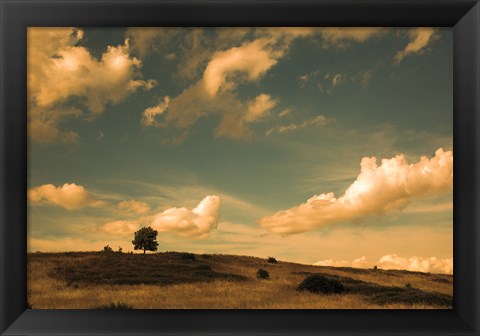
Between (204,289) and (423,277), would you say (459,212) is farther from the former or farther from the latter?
(204,289)

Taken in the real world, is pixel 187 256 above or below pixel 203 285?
above

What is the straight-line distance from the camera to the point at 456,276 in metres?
4.67

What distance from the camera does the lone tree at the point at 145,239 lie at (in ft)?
16.7

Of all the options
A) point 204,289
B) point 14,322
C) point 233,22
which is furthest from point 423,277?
point 14,322

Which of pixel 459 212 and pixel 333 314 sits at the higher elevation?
pixel 459 212

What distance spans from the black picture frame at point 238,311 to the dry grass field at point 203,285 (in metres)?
0.13

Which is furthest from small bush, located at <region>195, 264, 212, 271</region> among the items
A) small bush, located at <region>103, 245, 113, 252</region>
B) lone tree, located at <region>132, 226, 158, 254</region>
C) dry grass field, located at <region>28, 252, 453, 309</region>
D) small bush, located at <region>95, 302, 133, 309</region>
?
small bush, located at <region>103, 245, 113, 252</region>

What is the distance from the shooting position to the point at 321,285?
4.97 meters

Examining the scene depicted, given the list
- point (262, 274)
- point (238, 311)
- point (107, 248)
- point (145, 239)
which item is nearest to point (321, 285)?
point (262, 274)

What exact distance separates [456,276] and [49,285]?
4063mm

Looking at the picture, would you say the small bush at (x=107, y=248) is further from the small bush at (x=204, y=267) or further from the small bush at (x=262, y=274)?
the small bush at (x=262, y=274)

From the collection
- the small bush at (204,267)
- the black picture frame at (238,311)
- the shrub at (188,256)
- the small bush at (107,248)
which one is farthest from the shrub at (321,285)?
the small bush at (107,248)

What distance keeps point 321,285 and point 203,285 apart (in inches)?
48.7

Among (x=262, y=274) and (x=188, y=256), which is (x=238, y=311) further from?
(x=188, y=256)
